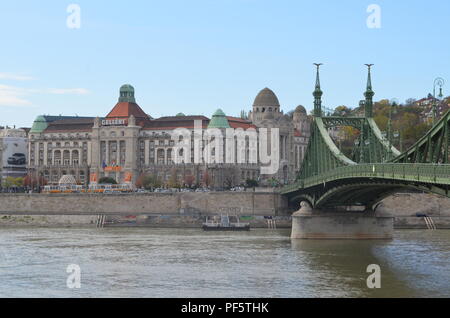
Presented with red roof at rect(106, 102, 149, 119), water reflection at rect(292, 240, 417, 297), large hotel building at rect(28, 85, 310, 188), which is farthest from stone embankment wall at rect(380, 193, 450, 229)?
red roof at rect(106, 102, 149, 119)

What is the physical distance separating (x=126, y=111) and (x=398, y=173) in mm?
114230

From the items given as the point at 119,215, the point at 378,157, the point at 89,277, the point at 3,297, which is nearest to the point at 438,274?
the point at 89,277

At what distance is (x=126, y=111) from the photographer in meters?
165

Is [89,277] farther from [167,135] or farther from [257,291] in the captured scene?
[167,135]

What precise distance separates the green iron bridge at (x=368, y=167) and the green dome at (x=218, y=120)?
47.8 m

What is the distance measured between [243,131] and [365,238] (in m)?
81.2

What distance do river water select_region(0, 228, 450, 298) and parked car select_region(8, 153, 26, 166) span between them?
92463 mm

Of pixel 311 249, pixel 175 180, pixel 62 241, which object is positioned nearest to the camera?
pixel 311 249

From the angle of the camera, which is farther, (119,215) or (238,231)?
(119,215)

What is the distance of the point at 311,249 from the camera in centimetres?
7106

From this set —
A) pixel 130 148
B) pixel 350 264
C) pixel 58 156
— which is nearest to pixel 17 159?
pixel 58 156

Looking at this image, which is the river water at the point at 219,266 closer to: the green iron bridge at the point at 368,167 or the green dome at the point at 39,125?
the green iron bridge at the point at 368,167

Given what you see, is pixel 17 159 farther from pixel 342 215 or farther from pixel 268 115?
pixel 342 215
